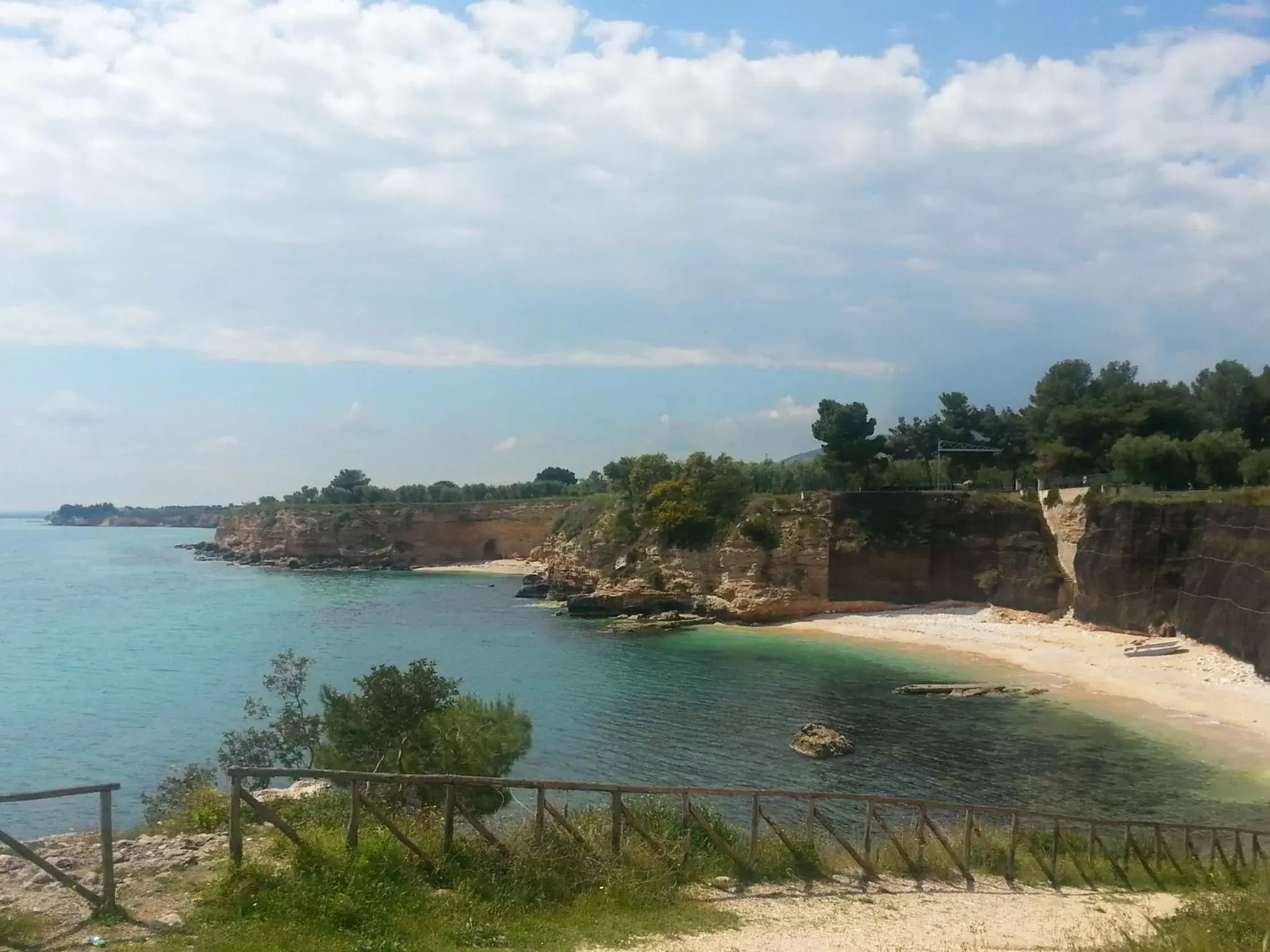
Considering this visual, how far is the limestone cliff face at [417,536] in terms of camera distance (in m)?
124

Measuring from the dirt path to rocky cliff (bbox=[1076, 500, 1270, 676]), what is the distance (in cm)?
2747

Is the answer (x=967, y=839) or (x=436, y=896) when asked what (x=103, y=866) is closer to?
(x=436, y=896)

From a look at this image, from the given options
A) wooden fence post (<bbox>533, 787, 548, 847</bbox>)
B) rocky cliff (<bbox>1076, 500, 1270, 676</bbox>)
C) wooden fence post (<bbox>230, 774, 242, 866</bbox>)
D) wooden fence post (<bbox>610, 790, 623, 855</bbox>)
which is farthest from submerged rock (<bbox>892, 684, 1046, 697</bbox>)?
wooden fence post (<bbox>230, 774, 242, 866</bbox>)

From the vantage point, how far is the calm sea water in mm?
27016

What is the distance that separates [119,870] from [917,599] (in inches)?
2233

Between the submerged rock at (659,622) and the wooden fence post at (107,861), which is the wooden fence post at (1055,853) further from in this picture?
the submerged rock at (659,622)

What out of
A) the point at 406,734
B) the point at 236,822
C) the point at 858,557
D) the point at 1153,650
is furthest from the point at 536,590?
the point at 236,822

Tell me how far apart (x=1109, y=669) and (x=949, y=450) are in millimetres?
35195

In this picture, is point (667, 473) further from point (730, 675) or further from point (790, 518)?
point (730, 675)

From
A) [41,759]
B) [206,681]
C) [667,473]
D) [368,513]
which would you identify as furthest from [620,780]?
[368,513]

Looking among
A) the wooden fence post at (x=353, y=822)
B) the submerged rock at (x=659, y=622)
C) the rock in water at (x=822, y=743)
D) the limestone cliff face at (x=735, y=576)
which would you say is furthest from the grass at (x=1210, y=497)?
the wooden fence post at (x=353, y=822)

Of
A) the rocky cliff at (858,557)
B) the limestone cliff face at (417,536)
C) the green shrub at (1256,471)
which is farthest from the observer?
the limestone cliff face at (417,536)

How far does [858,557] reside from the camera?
6306 centimetres

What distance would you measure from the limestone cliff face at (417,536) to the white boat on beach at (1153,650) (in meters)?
84.2
